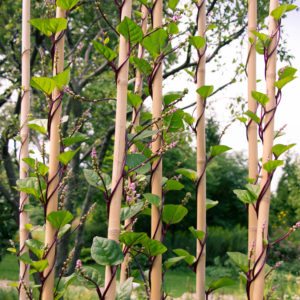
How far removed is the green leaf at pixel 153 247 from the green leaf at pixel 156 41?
56 centimetres

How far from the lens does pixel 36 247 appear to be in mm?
1646

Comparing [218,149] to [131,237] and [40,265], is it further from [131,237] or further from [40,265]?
[40,265]

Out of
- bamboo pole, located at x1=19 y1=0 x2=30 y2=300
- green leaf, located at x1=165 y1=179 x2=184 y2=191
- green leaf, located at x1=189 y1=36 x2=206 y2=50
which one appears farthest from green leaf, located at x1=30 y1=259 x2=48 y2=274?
green leaf, located at x1=189 y1=36 x2=206 y2=50

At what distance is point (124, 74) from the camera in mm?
1449

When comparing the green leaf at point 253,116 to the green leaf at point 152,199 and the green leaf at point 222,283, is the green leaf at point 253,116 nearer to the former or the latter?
the green leaf at point 152,199

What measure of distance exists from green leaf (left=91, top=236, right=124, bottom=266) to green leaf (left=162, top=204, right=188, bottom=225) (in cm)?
42

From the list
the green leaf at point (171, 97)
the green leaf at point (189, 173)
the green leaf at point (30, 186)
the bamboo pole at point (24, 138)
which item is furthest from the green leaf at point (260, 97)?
the bamboo pole at point (24, 138)

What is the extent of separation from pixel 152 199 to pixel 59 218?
0.28 meters

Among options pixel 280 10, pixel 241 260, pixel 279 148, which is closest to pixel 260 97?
pixel 279 148

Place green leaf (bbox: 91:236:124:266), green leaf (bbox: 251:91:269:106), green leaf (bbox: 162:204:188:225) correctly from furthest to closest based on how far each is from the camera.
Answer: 1. green leaf (bbox: 162:204:188:225)
2. green leaf (bbox: 251:91:269:106)
3. green leaf (bbox: 91:236:124:266)

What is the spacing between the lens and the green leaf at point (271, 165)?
160cm

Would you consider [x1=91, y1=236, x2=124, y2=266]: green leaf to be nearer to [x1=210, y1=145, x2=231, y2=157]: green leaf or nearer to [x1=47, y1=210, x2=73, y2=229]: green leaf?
[x1=47, y1=210, x2=73, y2=229]: green leaf

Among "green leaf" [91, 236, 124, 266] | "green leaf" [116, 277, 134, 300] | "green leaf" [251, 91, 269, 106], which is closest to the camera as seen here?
"green leaf" [91, 236, 124, 266]

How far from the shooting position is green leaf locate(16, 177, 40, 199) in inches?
64.4
